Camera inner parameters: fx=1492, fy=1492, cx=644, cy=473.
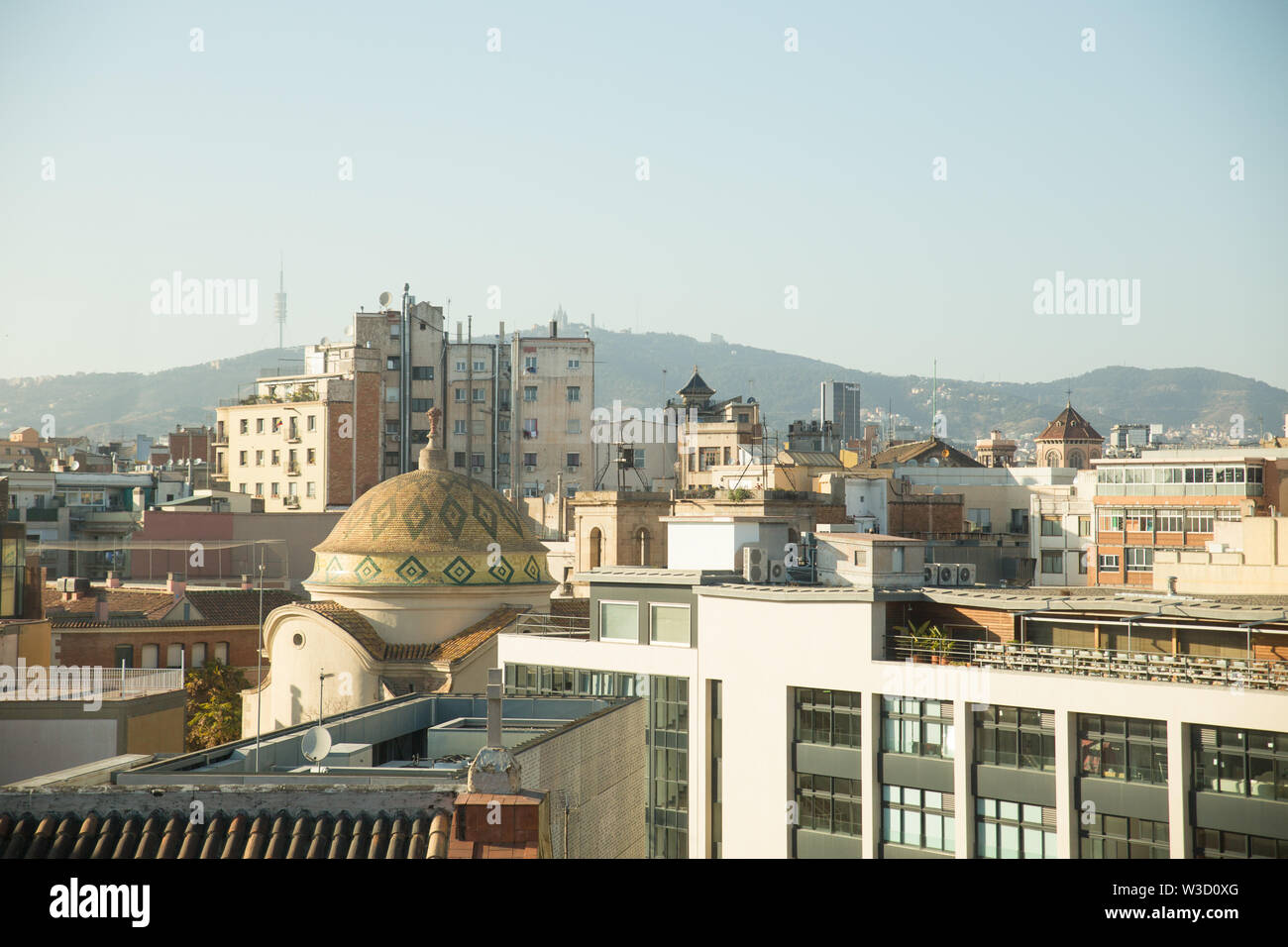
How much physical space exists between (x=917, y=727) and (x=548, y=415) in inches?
2569

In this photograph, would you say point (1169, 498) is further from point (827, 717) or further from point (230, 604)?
point (827, 717)

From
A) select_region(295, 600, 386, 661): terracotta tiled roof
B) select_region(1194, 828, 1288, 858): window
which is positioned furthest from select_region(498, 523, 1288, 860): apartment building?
select_region(295, 600, 386, 661): terracotta tiled roof

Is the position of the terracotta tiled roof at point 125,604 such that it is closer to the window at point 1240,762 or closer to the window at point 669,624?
the window at point 669,624

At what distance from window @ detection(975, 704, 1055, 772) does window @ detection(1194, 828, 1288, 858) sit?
257 centimetres

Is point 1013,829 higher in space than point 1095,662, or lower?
lower

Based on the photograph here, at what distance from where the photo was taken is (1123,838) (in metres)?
22.7

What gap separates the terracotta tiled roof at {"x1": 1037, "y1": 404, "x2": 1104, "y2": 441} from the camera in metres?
115

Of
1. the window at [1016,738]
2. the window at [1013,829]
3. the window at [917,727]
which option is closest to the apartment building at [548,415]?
the window at [917,727]

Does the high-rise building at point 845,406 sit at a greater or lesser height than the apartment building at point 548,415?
greater

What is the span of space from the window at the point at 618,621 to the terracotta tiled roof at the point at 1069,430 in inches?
3468

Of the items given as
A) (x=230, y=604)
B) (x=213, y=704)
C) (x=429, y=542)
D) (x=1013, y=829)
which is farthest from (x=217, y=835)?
(x=230, y=604)

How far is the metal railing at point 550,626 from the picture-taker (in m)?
35.3
